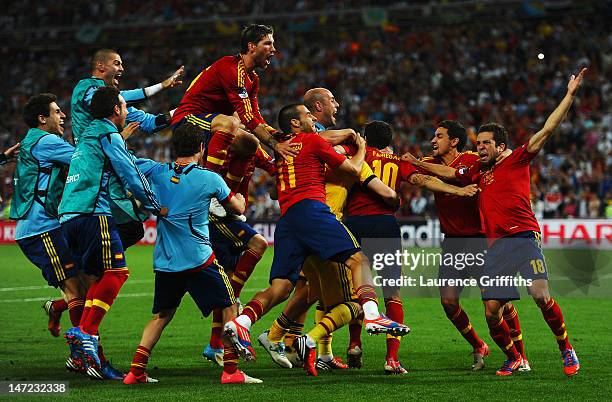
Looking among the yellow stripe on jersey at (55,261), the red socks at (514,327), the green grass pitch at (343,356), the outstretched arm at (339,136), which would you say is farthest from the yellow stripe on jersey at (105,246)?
the red socks at (514,327)

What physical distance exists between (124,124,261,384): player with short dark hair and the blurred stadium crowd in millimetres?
18573

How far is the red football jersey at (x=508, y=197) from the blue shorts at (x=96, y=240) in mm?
3258

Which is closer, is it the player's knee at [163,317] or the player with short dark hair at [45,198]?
the player's knee at [163,317]

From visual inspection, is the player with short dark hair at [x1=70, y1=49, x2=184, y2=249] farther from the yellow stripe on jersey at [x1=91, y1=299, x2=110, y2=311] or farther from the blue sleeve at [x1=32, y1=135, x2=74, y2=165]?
the yellow stripe on jersey at [x1=91, y1=299, x2=110, y2=311]

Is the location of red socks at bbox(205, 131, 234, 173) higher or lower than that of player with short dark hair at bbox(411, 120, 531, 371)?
higher

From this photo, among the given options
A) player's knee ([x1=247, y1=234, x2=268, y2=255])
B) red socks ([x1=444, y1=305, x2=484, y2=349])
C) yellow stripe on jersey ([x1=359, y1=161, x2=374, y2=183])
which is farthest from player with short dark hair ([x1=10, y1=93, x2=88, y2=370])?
red socks ([x1=444, y1=305, x2=484, y2=349])

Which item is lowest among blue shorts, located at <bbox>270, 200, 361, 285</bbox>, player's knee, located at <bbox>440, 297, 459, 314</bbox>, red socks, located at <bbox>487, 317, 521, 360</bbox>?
red socks, located at <bbox>487, 317, 521, 360</bbox>

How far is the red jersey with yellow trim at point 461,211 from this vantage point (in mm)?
9016

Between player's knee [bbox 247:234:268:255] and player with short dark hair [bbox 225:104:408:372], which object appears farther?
player's knee [bbox 247:234:268:255]

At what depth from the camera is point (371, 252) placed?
29.7 feet

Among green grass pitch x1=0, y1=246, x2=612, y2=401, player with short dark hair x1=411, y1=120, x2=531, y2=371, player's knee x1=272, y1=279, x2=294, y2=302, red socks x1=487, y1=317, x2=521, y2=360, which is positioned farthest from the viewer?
player with short dark hair x1=411, y1=120, x2=531, y2=371

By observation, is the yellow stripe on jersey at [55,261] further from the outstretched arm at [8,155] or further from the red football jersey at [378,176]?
the red football jersey at [378,176]

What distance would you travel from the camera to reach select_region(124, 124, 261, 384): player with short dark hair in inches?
299

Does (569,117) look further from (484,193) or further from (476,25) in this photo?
(484,193)
